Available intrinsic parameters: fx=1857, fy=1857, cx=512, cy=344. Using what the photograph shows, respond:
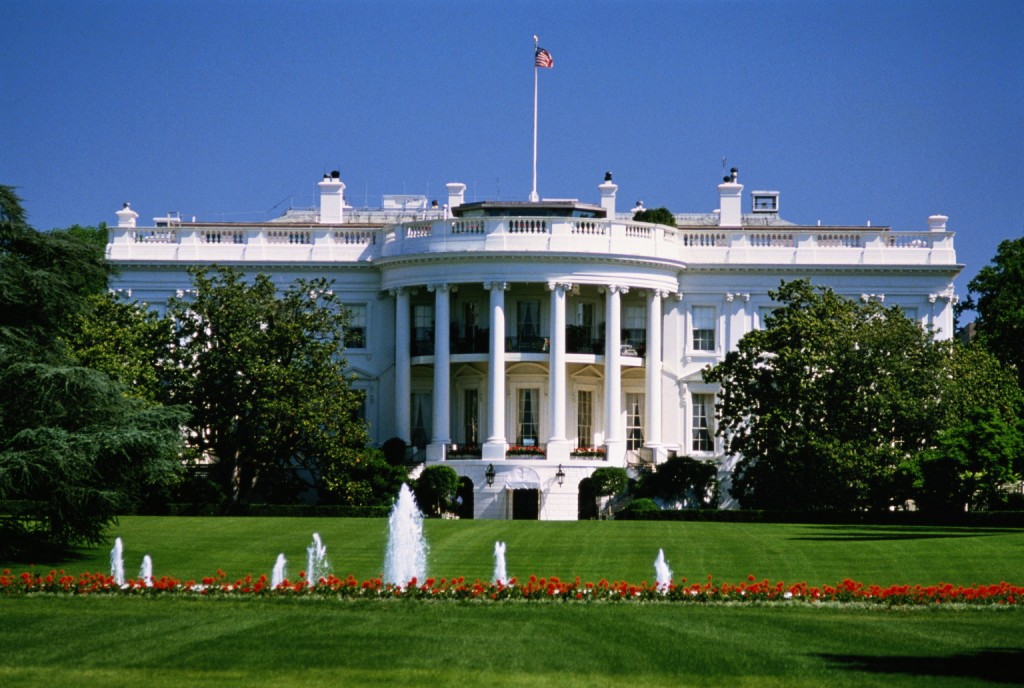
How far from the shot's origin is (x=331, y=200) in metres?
77.3

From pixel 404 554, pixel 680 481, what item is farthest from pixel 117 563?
pixel 680 481

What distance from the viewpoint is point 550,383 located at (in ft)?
224

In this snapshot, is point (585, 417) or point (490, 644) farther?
point (585, 417)

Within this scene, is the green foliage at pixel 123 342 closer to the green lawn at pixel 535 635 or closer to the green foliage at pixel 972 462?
the green lawn at pixel 535 635

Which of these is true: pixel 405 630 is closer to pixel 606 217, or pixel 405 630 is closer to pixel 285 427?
pixel 285 427

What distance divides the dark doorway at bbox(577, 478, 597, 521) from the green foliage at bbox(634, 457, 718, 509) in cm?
190

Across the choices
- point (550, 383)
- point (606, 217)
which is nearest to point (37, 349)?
point (550, 383)

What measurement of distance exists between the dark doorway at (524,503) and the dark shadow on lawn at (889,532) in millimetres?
16169

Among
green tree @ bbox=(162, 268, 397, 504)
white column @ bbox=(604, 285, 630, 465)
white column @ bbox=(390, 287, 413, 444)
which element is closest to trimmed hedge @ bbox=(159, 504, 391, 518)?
green tree @ bbox=(162, 268, 397, 504)

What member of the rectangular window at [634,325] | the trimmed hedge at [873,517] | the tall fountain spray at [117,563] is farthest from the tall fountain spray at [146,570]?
the rectangular window at [634,325]

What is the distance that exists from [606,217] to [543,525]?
23087 mm

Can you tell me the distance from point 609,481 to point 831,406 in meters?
9.46

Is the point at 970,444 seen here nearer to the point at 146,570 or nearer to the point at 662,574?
the point at 662,574

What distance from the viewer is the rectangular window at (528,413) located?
70750mm
